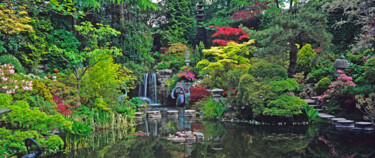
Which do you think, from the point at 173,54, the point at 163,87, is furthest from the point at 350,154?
the point at 173,54

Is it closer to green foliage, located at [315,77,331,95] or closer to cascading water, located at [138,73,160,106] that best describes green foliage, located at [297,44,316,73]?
green foliage, located at [315,77,331,95]

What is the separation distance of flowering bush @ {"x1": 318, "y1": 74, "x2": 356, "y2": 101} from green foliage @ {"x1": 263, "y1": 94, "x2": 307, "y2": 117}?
1.63 metres

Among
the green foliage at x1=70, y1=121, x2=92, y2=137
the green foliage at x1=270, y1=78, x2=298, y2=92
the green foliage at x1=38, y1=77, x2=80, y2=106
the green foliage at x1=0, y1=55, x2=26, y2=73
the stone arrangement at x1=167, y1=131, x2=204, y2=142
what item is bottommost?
the stone arrangement at x1=167, y1=131, x2=204, y2=142

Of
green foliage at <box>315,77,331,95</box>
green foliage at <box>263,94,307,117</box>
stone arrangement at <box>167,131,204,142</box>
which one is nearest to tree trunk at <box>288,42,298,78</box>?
green foliage at <box>315,77,331,95</box>

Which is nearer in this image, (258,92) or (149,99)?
(258,92)

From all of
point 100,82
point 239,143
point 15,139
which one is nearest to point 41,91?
point 100,82

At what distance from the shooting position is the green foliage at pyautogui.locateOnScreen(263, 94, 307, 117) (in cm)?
790

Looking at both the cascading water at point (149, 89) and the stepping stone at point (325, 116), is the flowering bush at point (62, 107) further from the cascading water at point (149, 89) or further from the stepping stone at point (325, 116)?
the stepping stone at point (325, 116)

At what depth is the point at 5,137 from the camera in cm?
462

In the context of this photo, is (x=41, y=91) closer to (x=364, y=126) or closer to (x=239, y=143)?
(x=239, y=143)

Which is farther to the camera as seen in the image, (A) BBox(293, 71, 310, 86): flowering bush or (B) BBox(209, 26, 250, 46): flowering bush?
(B) BBox(209, 26, 250, 46): flowering bush

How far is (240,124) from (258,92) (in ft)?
3.96

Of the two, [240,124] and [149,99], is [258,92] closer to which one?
[240,124]

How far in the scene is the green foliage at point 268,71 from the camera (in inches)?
349
